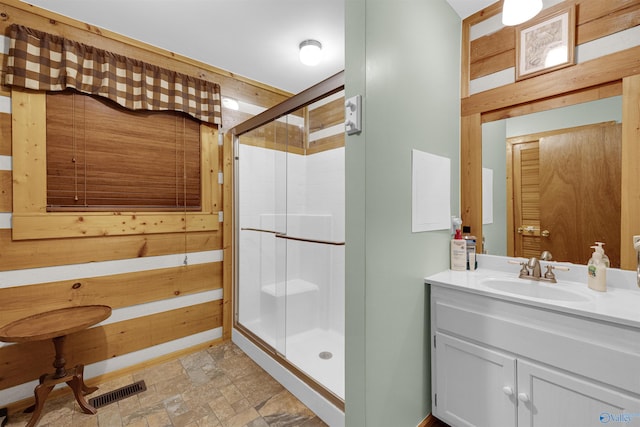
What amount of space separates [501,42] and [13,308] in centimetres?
340

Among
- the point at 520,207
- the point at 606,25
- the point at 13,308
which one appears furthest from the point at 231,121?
the point at 606,25

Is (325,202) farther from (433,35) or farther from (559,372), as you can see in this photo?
(559,372)

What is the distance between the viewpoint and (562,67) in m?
1.47

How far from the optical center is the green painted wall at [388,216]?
3.88ft

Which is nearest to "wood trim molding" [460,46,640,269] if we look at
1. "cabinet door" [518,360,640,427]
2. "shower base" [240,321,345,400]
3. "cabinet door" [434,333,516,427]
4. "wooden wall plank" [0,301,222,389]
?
"cabinet door" [518,360,640,427]

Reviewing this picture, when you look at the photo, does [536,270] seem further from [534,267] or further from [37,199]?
[37,199]

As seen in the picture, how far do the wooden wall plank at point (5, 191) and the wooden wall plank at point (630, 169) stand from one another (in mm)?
3334

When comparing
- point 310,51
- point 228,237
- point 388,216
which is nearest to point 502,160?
point 388,216

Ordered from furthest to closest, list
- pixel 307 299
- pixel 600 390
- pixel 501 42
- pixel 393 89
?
pixel 307 299
pixel 501 42
pixel 393 89
pixel 600 390

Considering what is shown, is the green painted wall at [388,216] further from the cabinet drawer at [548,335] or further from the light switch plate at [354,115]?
the cabinet drawer at [548,335]

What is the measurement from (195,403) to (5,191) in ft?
5.66

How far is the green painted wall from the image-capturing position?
1.18 m

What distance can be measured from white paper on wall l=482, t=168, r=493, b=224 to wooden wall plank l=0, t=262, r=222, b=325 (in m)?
2.18

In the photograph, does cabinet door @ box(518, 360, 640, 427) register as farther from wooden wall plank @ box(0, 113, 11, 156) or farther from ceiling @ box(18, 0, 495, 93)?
wooden wall plank @ box(0, 113, 11, 156)
